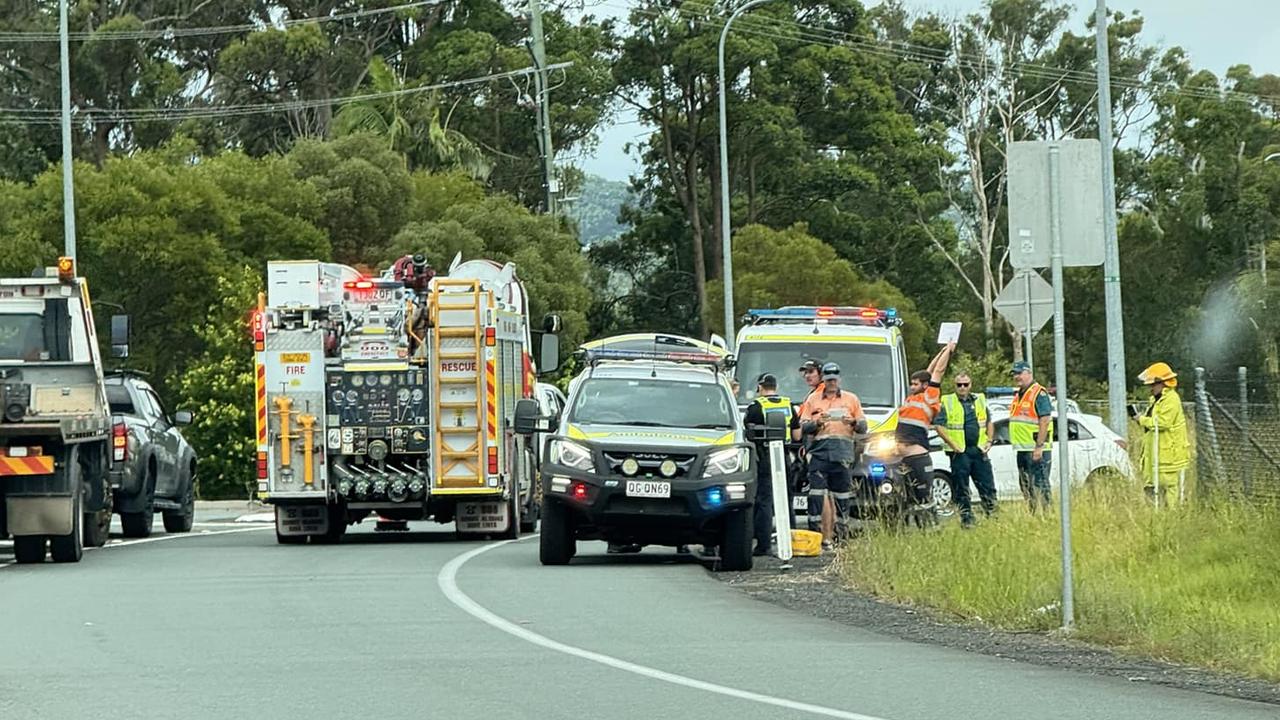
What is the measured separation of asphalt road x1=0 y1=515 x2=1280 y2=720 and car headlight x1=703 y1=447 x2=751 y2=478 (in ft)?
3.11

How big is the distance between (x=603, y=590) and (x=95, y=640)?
4529 mm

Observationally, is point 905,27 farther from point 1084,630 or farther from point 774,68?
point 1084,630

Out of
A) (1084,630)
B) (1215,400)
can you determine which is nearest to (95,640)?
(1084,630)

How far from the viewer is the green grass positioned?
13719 millimetres

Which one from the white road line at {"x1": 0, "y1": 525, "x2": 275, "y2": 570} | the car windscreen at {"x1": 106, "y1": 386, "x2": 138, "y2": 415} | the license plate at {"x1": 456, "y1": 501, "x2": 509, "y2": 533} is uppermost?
the car windscreen at {"x1": 106, "y1": 386, "x2": 138, "y2": 415}

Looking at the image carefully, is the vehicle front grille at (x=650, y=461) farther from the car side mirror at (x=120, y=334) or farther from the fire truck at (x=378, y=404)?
the car side mirror at (x=120, y=334)

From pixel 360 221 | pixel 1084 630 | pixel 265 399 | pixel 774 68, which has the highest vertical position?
pixel 774 68

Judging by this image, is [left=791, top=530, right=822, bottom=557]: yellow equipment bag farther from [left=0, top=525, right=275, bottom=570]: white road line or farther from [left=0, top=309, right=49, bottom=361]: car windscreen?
[left=0, top=309, right=49, bottom=361]: car windscreen

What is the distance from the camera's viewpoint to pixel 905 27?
73250 mm

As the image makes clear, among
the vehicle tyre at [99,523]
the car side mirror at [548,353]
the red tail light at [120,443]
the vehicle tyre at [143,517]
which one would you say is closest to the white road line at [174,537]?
the vehicle tyre at [99,523]

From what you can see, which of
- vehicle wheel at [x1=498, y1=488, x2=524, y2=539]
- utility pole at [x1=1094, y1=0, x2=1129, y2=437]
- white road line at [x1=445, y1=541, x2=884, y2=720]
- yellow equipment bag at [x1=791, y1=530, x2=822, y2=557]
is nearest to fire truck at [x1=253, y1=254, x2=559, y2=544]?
vehicle wheel at [x1=498, y1=488, x2=524, y2=539]

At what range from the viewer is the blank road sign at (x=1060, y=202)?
14438mm

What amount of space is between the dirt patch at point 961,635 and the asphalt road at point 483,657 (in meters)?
0.25

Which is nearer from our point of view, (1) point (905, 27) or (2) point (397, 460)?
(2) point (397, 460)
